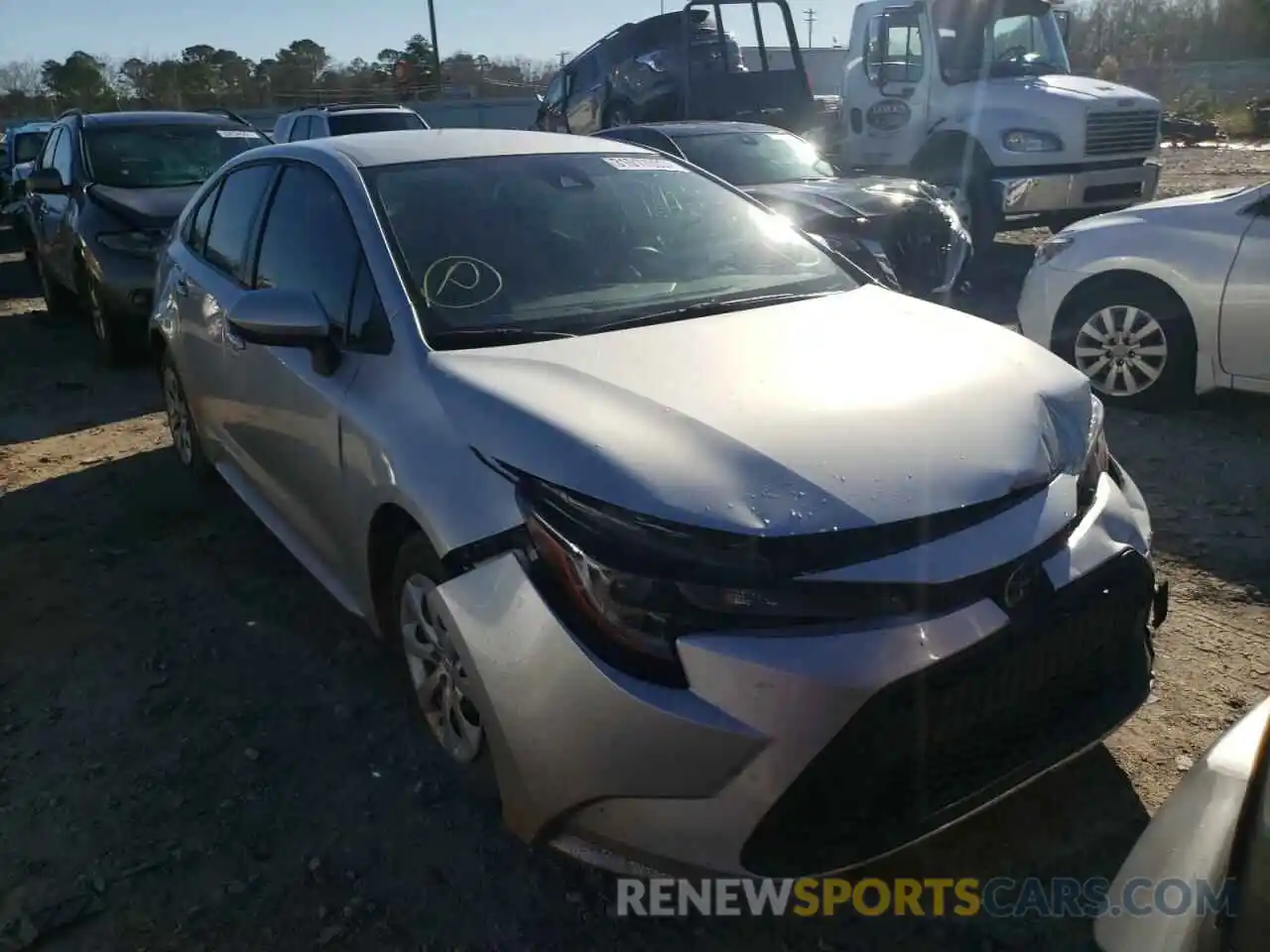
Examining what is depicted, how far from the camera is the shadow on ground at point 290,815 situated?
2357 millimetres

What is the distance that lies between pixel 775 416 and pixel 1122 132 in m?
9.45

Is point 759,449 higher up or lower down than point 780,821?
higher up

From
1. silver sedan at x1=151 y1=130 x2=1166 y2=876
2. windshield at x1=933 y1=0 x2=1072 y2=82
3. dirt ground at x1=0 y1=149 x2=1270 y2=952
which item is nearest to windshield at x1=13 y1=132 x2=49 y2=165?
windshield at x1=933 y1=0 x2=1072 y2=82

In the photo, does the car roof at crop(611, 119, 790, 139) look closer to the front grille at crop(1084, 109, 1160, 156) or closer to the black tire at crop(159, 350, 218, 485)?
the front grille at crop(1084, 109, 1160, 156)

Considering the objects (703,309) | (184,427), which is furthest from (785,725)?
(184,427)

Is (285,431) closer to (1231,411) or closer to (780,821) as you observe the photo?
(780,821)

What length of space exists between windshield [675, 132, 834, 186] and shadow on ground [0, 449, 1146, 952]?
5.43 metres

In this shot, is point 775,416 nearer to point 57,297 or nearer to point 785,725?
point 785,725

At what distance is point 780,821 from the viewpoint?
199 centimetres

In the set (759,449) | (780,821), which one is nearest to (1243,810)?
(780,821)

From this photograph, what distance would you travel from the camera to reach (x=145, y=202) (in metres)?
7.77

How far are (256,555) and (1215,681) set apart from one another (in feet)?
11.6

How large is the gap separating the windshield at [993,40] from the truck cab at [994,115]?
0.01 metres

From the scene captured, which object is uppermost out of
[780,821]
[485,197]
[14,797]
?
[485,197]
